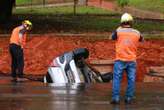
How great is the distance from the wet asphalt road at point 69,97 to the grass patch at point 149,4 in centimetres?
3937

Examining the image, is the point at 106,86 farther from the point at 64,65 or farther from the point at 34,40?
the point at 34,40

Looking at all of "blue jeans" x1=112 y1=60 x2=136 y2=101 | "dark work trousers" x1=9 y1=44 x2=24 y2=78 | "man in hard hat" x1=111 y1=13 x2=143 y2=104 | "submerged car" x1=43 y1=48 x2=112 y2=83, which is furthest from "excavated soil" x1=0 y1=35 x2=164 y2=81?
"man in hard hat" x1=111 y1=13 x2=143 y2=104

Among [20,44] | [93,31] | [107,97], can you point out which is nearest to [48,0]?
[93,31]

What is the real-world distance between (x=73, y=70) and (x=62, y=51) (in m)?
6.28

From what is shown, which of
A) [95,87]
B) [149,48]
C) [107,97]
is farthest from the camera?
[149,48]

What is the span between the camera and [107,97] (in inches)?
602

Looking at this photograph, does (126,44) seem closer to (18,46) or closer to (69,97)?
(69,97)

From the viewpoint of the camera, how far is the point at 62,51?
78.2ft

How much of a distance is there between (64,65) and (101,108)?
4.29m

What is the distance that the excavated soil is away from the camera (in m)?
22.1

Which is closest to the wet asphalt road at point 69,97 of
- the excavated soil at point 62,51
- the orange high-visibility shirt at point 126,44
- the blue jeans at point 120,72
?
the blue jeans at point 120,72

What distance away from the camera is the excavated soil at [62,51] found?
72.7 ft

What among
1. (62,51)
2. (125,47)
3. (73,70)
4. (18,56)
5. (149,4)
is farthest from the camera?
(149,4)

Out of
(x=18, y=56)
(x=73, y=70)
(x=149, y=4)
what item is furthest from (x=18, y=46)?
(x=149, y=4)
